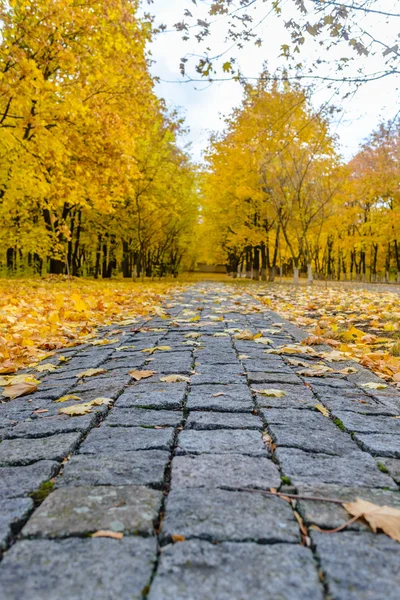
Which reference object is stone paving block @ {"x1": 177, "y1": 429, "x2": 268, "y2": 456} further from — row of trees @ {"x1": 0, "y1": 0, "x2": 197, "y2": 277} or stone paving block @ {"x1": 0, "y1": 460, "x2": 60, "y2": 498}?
row of trees @ {"x1": 0, "y1": 0, "x2": 197, "y2": 277}

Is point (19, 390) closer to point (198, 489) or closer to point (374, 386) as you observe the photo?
point (198, 489)

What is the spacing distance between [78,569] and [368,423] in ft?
5.44

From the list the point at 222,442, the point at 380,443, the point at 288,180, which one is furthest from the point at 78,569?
the point at 288,180

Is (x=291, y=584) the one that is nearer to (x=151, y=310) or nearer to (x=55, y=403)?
(x=55, y=403)

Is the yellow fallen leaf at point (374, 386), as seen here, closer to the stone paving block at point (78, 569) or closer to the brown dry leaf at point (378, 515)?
the brown dry leaf at point (378, 515)

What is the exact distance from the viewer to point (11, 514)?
1399 mm

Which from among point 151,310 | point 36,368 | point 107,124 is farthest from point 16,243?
point 36,368

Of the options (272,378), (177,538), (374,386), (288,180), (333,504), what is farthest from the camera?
(288,180)

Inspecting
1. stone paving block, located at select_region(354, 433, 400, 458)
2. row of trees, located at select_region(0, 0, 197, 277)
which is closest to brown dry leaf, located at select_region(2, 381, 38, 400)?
stone paving block, located at select_region(354, 433, 400, 458)

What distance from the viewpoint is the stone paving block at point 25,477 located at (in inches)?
61.9

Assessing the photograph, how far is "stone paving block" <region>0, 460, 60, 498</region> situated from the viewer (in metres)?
1.57

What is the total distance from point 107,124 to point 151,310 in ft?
19.8

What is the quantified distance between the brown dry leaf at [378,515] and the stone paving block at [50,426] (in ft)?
4.24

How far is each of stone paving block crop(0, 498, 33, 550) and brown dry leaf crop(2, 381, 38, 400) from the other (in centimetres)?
153
